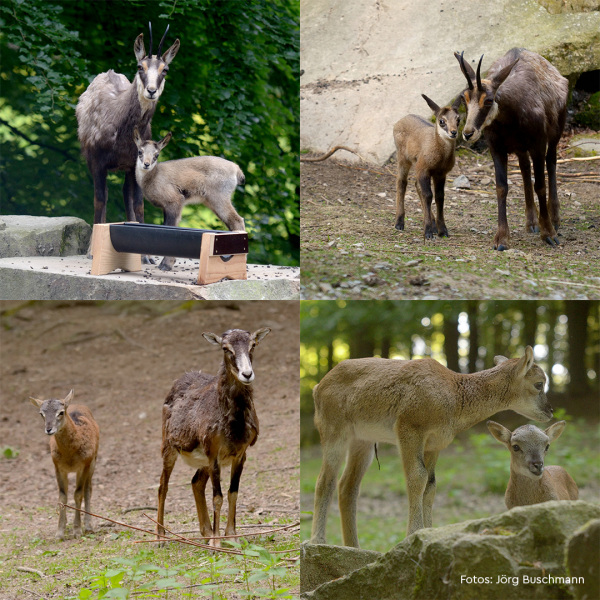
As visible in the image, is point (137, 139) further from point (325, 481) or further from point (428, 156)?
point (325, 481)

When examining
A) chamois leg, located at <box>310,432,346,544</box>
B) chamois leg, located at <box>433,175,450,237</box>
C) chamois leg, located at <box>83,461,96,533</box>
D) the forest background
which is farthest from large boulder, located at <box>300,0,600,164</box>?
chamois leg, located at <box>310,432,346,544</box>

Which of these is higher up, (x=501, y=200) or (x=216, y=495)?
(x=501, y=200)

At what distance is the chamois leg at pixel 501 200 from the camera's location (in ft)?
21.4

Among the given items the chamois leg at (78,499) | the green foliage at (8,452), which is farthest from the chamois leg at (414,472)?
the green foliage at (8,452)

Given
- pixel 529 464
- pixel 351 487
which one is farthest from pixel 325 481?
pixel 529 464

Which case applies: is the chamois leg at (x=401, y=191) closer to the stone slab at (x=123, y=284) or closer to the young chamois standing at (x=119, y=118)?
the stone slab at (x=123, y=284)

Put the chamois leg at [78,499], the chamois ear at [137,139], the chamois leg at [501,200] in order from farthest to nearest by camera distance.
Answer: the chamois leg at [78,499] < the chamois ear at [137,139] < the chamois leg at [501,200]

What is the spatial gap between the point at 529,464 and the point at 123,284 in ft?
12.1

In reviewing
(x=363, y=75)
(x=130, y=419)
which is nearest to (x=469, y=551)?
(x=363, y=75)

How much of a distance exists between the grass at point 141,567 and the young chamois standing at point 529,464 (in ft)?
4.91

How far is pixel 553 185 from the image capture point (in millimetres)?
7066

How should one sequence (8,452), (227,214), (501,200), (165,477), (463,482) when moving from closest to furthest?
(165,477) → (501,200) → (227,214) → (8,452) → (463,482)

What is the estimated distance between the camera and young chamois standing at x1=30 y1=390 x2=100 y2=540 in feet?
23.0

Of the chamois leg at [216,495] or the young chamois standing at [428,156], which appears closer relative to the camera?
the chamois leg at [216,495]
